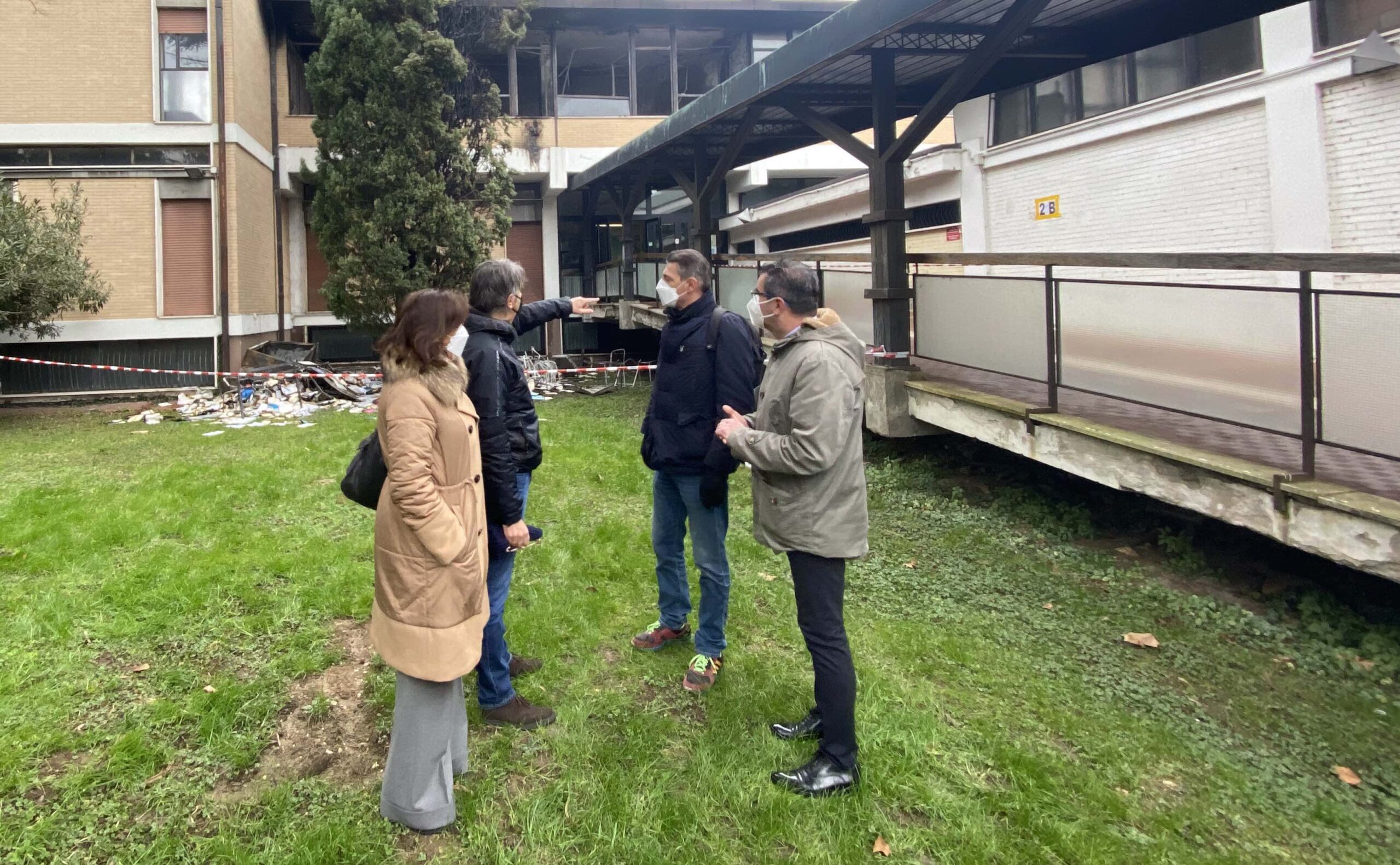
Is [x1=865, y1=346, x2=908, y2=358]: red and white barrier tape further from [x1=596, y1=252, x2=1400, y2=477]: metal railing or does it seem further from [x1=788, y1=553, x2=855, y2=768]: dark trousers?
[x1=788, y1=553, x2=855, y2=768]: dark trousers

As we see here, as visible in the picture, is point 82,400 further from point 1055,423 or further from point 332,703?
point 1055,423

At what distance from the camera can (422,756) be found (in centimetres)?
287

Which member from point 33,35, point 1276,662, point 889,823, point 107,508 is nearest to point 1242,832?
point 889,823

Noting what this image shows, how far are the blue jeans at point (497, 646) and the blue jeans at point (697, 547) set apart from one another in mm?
685

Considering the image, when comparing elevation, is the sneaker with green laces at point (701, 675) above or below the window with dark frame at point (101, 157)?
below

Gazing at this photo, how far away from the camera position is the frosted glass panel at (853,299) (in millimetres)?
8492

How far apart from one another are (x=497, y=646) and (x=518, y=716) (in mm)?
318

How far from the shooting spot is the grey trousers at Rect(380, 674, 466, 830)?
2836mm

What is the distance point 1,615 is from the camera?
4.57 metres

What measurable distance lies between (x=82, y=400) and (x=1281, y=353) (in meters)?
16.3

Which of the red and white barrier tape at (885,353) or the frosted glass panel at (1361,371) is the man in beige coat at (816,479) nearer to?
the frosted glass panel at (1361,371)

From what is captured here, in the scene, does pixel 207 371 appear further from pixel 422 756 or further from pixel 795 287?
pixel 795 287

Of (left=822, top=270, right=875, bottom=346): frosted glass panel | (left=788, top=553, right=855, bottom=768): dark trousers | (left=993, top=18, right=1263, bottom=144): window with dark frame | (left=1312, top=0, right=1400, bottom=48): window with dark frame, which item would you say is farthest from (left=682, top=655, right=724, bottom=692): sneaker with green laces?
(left=1312, top=0, right=1400, bottom=48): window with dark frame

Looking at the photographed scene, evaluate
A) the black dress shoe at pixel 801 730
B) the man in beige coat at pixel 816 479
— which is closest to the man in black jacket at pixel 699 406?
the black dress shoe at pixel 801 730
